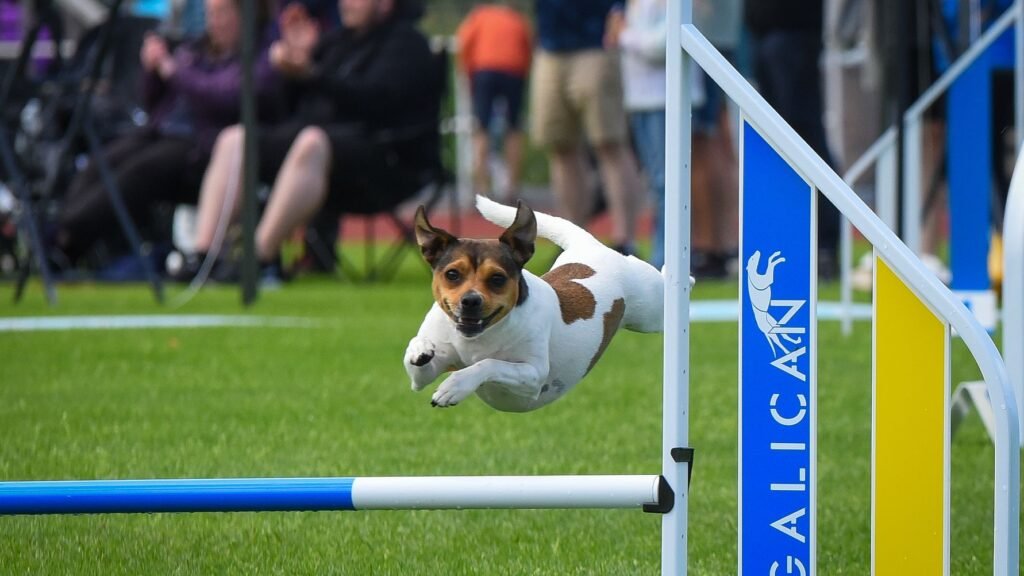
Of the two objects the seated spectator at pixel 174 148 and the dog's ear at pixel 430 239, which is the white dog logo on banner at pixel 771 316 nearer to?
the dog's ear at pixel 430 239

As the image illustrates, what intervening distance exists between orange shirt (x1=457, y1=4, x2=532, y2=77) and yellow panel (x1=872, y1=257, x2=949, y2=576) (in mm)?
11626

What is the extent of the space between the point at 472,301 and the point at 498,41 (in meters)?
11.6

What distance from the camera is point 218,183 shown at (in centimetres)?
966

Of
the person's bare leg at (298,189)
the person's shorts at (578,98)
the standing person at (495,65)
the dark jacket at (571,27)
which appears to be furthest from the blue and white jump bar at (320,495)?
the standing person at (495,65)

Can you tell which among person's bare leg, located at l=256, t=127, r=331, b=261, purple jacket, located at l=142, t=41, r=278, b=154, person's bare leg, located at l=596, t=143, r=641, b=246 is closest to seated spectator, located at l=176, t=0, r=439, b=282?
person's bare leg, located at l=256, t=127, r=331, b=261

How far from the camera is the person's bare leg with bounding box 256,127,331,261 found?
31.2ft

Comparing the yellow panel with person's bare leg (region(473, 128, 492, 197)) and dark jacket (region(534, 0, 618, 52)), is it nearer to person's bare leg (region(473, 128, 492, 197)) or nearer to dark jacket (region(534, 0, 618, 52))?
dark jacket (region(534, 0, 618, 52))

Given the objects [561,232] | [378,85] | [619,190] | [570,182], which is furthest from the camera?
[570,182]

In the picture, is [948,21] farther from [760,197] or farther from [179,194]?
[760,197]

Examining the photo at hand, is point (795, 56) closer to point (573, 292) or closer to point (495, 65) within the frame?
point (495, 65)

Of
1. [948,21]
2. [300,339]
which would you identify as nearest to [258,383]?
[300,339]

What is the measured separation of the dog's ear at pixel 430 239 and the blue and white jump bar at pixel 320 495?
45 centimetres

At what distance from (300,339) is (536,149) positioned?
12.2 m

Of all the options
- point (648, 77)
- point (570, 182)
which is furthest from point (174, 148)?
point (648, 77)
